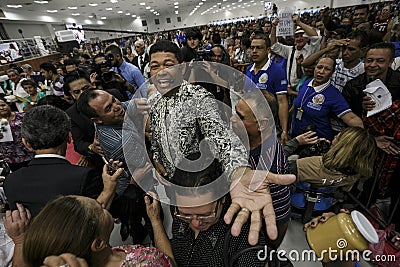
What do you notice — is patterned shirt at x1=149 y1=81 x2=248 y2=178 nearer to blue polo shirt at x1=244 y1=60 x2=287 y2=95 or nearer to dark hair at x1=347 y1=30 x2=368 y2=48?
blue polo shirt at x1=244 y1=60 x2=287 y2=95

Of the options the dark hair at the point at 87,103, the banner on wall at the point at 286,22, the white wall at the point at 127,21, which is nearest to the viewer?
the dark hair at the point at 87,103

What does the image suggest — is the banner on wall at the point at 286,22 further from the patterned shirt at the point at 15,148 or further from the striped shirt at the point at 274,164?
the patterned shirt at the point at 15,148

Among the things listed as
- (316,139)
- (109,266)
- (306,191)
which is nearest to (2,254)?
(109,266)

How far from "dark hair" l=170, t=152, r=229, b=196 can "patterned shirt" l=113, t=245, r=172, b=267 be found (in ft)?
0.89

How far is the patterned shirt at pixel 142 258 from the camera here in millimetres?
850

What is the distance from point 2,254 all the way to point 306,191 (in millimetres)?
1923

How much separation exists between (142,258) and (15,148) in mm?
2076

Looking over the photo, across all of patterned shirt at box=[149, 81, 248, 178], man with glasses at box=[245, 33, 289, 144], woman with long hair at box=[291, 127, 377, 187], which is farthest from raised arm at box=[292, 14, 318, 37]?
patterned shirt at box=[149, 81, 248, 178]

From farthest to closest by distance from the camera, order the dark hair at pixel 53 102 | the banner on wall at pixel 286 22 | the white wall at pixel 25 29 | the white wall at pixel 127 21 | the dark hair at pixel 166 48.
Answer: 1. the white wall at pixel 25 29
2. the white wall at pixel 127 21
3. the banner on wall at pixel 286 22
4. the dark hair at pixel 53 102
5. the dark hair at pixel 166 48

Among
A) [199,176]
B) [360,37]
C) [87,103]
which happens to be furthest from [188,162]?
[360,37]

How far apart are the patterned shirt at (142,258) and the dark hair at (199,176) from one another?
A: 27 centimetres

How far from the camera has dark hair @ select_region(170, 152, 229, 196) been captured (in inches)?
37.3

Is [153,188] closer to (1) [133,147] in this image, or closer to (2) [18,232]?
(1) [133,147]

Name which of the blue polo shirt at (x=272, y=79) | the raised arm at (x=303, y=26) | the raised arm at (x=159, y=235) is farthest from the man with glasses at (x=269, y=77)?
the raised arm at (x=159, y=235)
